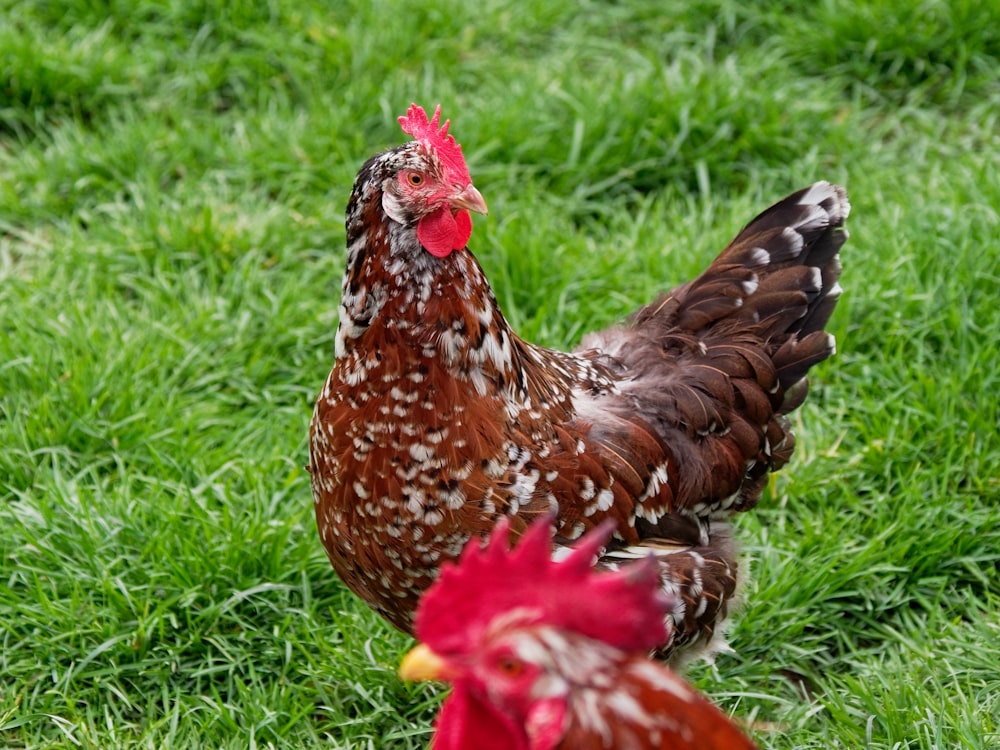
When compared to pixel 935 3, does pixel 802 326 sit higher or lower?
lower

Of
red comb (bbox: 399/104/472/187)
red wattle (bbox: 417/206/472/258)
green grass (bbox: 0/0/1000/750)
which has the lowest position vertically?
green grass (bbox: 0/0/1000/750)

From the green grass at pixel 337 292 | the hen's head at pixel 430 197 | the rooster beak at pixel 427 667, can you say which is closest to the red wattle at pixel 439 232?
the hen's head at pixel 430 197

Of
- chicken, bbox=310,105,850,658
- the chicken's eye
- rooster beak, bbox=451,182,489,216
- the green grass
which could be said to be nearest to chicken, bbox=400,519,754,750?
the chicken's eye

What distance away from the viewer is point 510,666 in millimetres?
→ 1907

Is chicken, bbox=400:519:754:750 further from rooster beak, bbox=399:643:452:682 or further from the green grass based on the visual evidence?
the green grass

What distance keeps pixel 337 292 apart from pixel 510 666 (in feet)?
11.4

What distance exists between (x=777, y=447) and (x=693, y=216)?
69.4 inches

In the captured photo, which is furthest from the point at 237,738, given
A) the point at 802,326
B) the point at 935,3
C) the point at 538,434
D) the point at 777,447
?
the point at 935,3

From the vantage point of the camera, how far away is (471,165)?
5.51 meters

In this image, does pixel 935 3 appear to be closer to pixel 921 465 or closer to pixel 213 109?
pixel 921 465

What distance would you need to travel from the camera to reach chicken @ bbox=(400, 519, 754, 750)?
1.89 m

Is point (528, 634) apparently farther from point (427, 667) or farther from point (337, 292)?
point (337, 292)

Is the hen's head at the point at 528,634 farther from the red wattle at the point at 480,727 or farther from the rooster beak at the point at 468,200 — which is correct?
the rooster beak at the point at 468,200

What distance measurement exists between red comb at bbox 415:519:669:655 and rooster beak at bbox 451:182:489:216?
3.88 ft
